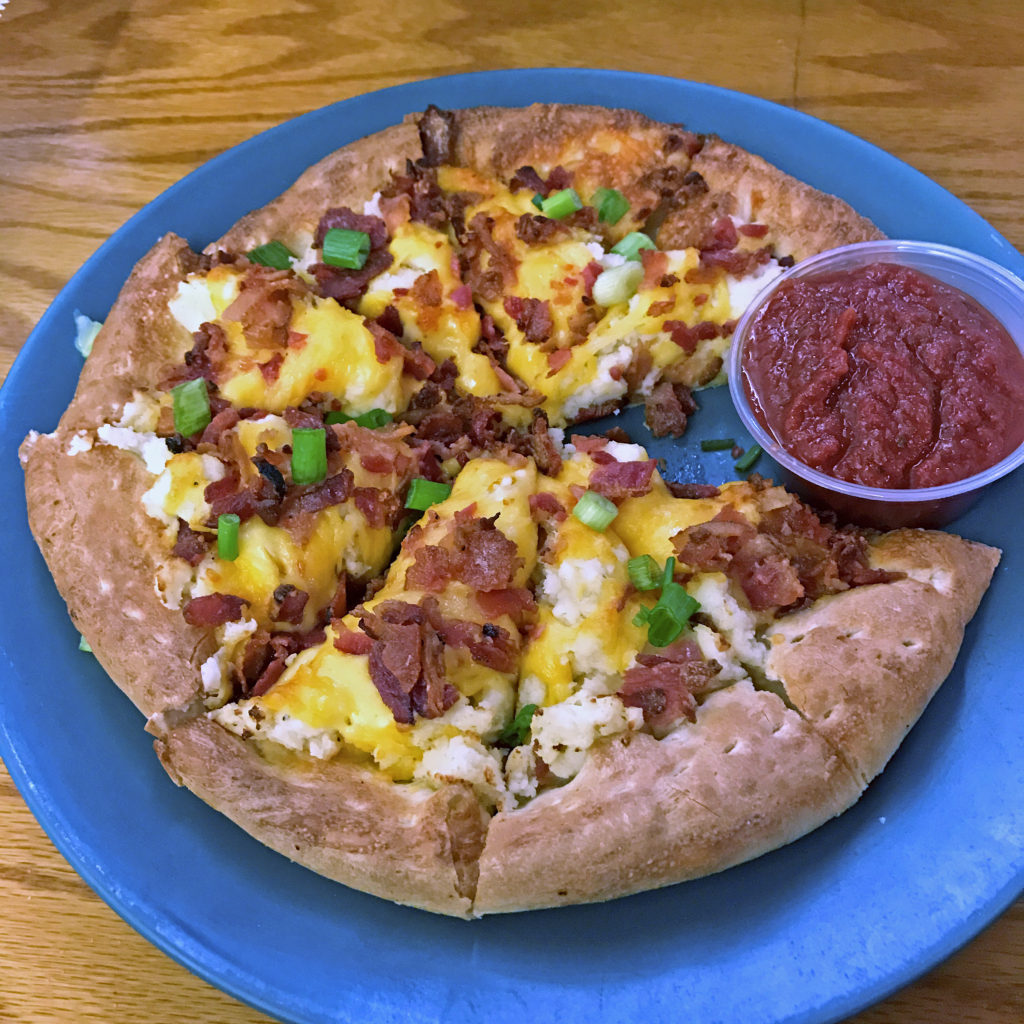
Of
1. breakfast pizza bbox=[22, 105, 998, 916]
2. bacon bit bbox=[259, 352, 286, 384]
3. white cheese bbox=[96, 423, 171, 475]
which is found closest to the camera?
breakfast pizza bbox=[22, 105, 998, 916]

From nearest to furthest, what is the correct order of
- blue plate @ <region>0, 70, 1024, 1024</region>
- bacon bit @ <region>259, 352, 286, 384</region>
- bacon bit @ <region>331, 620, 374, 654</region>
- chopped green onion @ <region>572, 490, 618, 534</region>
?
blue plate @ <region>0, 70, 1024, 1024</region> → bacon bit @ <region>331, 620, 374, 654</region> → chopped green onion @ <region>572, 490, 618, 534</region> → bacon bit @ <region>259, 352, 286, 384</region>

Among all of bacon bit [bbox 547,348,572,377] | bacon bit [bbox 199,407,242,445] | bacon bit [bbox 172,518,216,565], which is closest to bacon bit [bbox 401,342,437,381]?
bacon bit [bbox 547,348,572,377]

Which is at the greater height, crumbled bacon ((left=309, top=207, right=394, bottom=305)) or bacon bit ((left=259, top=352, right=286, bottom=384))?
crumbled bacon ((left=309, top=207, right=394, bottom=305))

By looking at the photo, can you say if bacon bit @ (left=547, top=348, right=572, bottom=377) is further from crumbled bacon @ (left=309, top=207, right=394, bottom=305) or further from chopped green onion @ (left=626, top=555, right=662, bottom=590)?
chopped green onion @ (left=626, top=555, right=662, bottom=590)

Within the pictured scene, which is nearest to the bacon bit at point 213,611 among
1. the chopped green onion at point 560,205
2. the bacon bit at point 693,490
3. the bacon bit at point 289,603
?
the bacon bit at point 289,603

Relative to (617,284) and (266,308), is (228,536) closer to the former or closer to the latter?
(266,308)

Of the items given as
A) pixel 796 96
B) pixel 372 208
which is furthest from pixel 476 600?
pixel 796 96

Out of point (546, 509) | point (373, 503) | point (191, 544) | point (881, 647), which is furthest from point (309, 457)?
point (881, 647)

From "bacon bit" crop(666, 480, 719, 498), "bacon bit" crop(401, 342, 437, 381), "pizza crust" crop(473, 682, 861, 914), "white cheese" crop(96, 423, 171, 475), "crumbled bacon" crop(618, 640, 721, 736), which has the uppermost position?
"bacon bit" crop(401, 342, 437, 381)

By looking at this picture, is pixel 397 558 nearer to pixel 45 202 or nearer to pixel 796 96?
pixel 45 202

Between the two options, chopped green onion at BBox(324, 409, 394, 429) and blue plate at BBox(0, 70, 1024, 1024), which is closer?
blue plate at BBox(0, 70, 1024, 1024)
